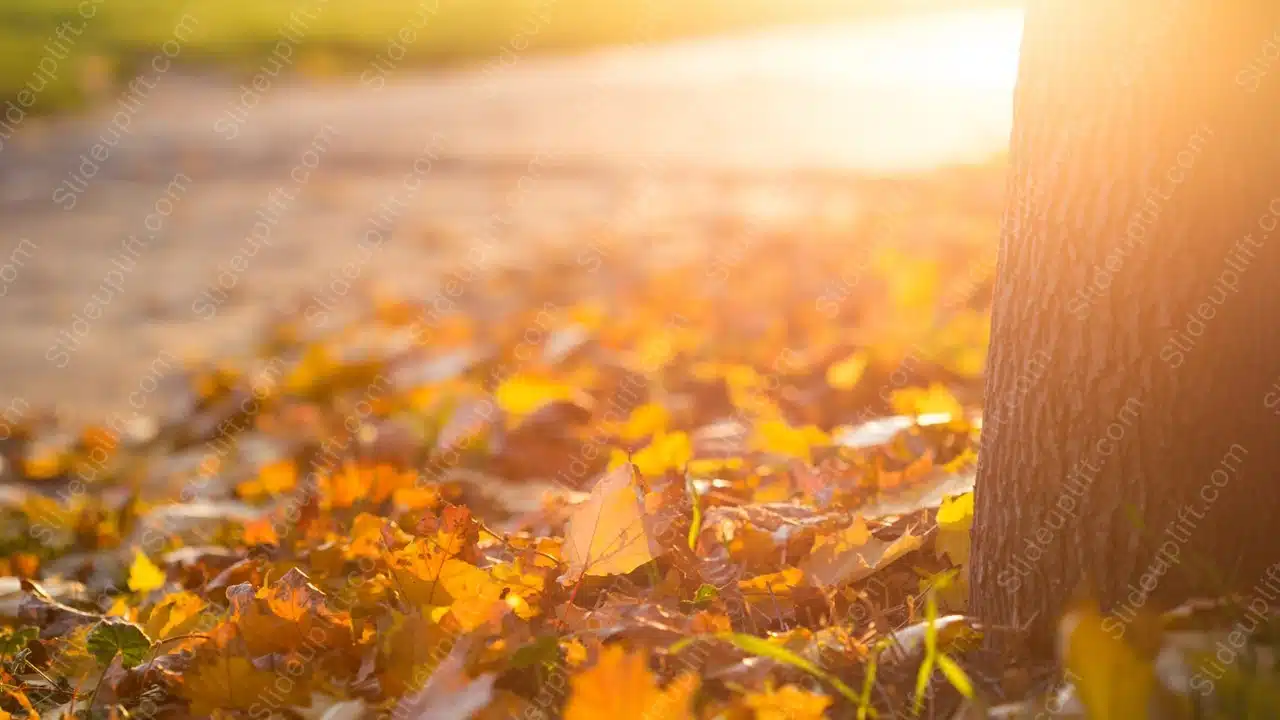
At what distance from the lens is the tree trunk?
159 centimetres

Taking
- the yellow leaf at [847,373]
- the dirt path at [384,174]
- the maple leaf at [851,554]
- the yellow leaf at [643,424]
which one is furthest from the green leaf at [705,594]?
the dirt path at [384,174]

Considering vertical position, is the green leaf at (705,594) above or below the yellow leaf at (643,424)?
above

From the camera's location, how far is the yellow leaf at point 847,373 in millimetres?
3500

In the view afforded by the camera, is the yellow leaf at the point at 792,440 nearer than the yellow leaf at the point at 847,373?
Yes

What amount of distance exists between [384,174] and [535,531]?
7494mm

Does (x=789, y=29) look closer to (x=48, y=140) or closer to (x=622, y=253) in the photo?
(x=48, y=140)

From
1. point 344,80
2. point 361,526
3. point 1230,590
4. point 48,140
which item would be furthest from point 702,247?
Result: point 344,80

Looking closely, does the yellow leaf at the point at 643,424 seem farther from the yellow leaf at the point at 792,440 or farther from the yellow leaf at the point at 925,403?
the yellow leaf at the point at 925,403

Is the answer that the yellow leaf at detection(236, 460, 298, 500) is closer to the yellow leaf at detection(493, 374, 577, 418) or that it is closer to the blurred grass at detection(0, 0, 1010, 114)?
the yellow leaf at detection(493, 374, 577, 418)

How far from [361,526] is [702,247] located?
14.2 ft

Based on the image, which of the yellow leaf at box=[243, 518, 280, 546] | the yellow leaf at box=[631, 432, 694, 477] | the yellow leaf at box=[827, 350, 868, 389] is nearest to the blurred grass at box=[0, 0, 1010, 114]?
the yellow leaf at box=[827, 350, 868, 389]

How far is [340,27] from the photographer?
1869 cm

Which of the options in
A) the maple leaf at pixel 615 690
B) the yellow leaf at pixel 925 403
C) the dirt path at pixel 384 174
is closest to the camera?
the maple leaf at pixel 615 690

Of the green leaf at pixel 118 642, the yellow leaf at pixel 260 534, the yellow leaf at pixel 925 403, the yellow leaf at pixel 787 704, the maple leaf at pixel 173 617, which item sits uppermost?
the yellow leaf at pixel 787 704
